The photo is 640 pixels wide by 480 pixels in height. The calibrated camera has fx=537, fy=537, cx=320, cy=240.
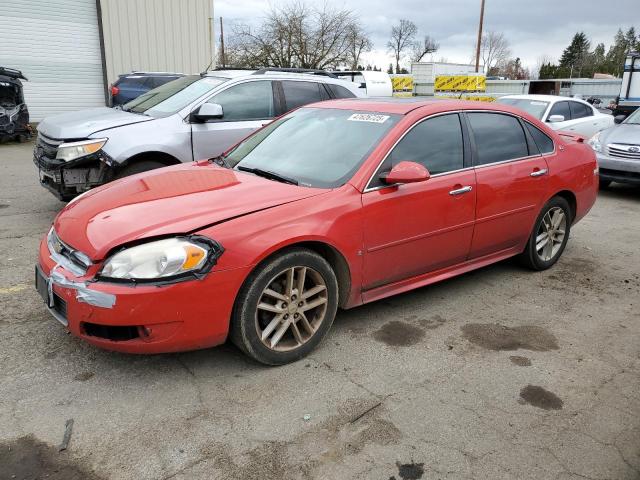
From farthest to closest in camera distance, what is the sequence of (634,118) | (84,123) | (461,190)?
1. (634,118)
2. (84,123)
3. (461,190)

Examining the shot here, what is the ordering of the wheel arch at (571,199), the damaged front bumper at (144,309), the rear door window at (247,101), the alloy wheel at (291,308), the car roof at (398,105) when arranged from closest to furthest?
1. the damaged front bumper at (144,309)
2. the alloy wheel at (291,308)
3. the car roof at (398,105)
4. the wheel arch at (571,199)
5. the rear door window at (247,101)

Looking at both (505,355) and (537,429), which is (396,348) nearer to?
(505,355)

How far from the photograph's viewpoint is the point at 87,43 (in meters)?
18.5

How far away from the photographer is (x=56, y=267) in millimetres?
3049

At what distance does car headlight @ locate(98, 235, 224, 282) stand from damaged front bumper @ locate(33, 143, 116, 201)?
3094 millimetres

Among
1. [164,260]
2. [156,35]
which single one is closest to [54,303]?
[164,260]

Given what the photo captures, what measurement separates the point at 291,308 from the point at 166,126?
138 inches

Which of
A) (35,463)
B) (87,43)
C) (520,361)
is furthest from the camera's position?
(87,43)

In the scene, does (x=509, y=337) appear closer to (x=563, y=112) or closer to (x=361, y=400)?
(x=361, y=400)

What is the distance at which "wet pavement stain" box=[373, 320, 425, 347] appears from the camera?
3.65m

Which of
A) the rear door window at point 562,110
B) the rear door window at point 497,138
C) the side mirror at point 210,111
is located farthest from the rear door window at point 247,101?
the rear door window at point 562,110

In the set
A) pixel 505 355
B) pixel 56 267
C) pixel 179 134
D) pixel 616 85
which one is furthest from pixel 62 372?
pixel 616 85

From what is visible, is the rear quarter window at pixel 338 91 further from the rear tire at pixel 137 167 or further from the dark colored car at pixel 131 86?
the dark colored car at pixel 131 86

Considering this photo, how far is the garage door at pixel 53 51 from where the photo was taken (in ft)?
57.0
